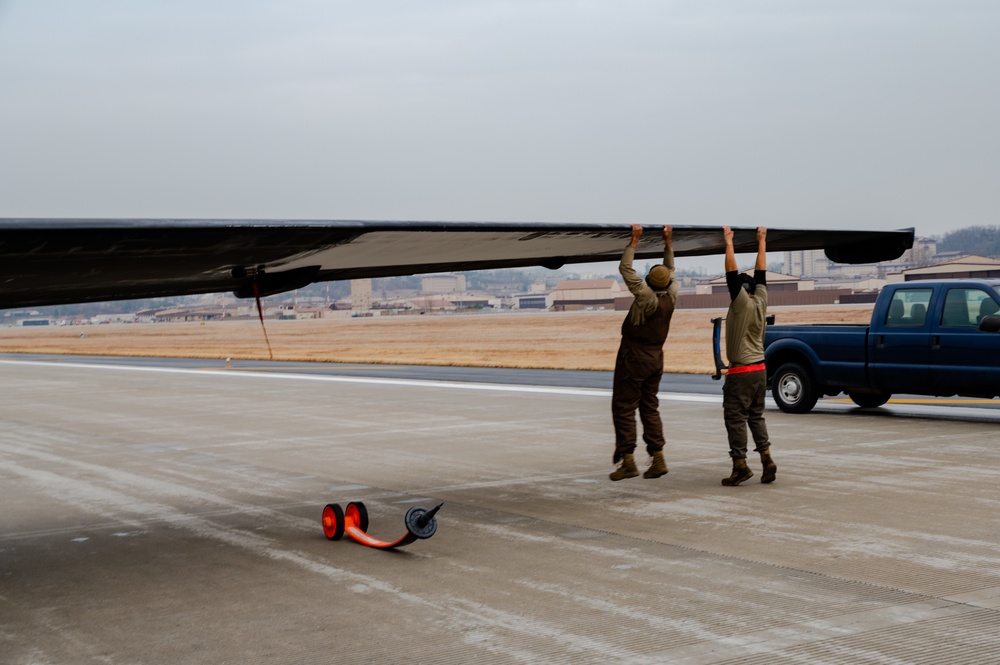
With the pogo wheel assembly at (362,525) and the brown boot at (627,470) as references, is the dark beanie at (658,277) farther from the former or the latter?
the pogo wheel assembly at (362,525)

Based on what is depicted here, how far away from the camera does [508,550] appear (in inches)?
305

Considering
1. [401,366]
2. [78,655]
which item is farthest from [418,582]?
[401,366]

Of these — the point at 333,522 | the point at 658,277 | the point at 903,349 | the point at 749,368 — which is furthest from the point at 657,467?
the point at 903,349

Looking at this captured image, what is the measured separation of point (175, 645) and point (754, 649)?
2990 mm

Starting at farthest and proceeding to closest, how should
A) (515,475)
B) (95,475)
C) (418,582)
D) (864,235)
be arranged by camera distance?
(95,475) → (515,475) → (864,235) → (418,582)

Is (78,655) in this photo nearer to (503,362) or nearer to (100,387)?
(100,387)

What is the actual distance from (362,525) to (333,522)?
226mm

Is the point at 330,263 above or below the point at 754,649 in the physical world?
above

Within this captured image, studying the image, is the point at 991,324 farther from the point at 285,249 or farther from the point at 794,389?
the point at 285,249

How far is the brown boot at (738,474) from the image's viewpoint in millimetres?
10219

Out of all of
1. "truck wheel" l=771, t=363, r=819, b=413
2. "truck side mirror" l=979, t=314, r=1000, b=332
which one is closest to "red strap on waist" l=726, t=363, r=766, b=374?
"truck side mirror" l=979, t=314, r=1000, b=332

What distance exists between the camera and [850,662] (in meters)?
5.05

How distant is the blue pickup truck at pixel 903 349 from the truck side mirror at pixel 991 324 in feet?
0.04

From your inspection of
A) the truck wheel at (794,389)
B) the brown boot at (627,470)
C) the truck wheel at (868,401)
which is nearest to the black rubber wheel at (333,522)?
the brown boot at (627,470)
